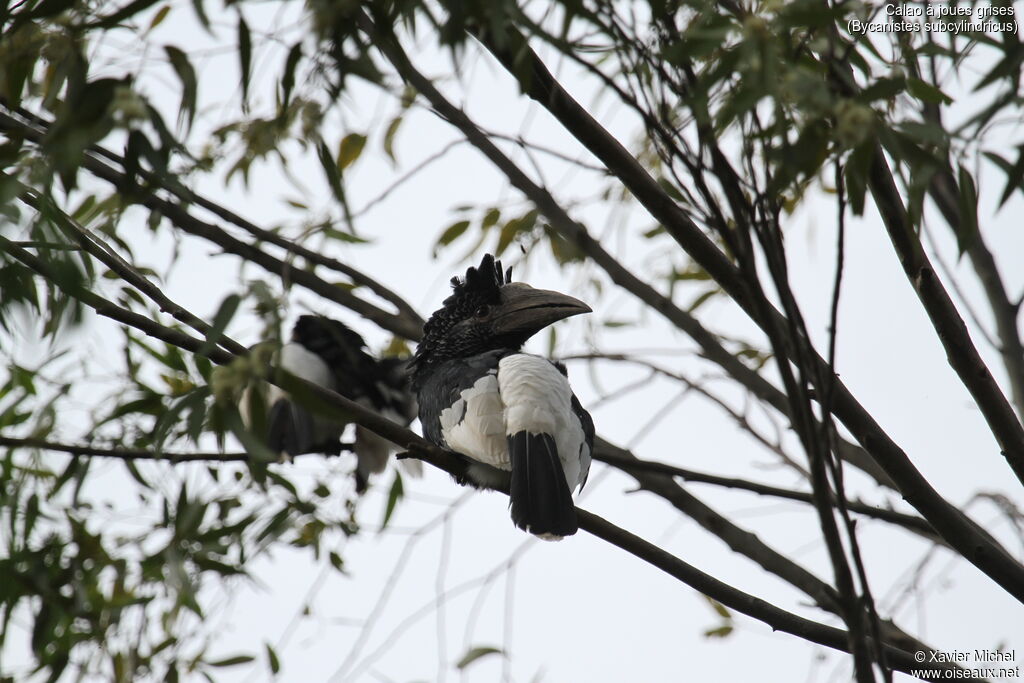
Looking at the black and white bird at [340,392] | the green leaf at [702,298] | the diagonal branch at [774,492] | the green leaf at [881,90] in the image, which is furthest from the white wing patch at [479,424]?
the black and white bird at [340,392]

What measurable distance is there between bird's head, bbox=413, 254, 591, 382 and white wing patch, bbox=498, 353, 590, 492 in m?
0.43

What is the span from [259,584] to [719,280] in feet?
5.63

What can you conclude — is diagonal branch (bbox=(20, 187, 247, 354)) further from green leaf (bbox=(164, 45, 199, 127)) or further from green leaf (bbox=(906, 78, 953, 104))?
green leaf (bbox=(906, 78, 953, 104))

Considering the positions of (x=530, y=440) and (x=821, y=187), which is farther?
(x=821, y=187)

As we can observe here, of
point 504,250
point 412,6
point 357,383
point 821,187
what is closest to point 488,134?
point 504,250

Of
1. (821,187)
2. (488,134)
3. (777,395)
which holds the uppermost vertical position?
(821,187)

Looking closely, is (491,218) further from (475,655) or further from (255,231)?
(475,655)

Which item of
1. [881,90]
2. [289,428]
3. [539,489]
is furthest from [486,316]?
[881,90]

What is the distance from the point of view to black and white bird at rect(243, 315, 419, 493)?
13.7 feet

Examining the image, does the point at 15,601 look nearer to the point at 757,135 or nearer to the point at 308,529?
the point at 308,529

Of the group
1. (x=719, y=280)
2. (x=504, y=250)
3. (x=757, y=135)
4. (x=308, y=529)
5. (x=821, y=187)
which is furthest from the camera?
(x=308, y=529)

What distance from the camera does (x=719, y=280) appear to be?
65.2 inches

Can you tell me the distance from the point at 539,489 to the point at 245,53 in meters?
1.04

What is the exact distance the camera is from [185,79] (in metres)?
1.28
